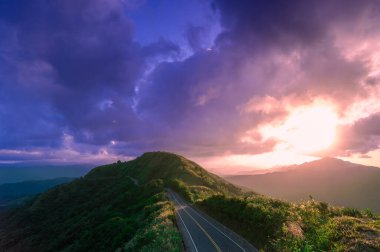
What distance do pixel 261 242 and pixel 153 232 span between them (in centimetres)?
1026

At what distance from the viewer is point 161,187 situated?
267 feet

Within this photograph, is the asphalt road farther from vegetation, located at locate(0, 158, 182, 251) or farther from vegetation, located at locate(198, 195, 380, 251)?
vegetation, located at locate(0, 158, 182, 251)

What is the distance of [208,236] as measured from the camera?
2833 cm

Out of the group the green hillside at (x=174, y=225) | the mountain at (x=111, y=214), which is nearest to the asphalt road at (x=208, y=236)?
the green hillside at (x=174, y=225)

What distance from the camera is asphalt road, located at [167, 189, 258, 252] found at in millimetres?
23875

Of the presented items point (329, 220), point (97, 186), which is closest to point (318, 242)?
point (329, 220)

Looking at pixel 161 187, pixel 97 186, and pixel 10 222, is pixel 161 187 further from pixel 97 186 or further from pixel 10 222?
pixel 10 222

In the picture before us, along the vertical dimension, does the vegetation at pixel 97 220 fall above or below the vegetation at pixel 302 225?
below

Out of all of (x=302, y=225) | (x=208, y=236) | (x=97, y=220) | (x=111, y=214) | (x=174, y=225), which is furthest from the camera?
(x=97, y=220)

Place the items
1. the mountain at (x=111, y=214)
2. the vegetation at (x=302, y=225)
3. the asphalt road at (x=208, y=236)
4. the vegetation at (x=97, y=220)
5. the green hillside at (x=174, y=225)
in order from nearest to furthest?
the vegetation at (x=302, y=225), the green hillside at (x=174, y=225), the asphalt road at (x=208, y=236), the vegetation at (x=97, y=220), the mountain at (x=111, y=214)

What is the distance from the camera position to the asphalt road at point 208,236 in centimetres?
2388

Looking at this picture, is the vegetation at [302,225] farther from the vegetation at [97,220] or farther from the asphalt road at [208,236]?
the vegetation at [97,220]

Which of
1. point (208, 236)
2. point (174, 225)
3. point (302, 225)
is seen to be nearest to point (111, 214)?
point (174, 225)

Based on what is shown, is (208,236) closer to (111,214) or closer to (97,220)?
(111,214)
